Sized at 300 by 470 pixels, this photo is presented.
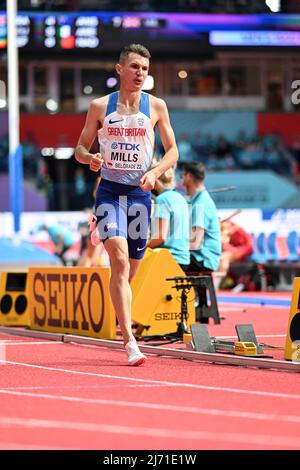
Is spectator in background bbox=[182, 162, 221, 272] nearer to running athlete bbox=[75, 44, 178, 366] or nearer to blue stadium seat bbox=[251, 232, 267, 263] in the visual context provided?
running athlete bbox=[75, 44, 178, 366]

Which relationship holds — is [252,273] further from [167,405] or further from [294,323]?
[167,405]

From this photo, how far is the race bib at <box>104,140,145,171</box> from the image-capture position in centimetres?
895

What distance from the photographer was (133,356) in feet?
28.0

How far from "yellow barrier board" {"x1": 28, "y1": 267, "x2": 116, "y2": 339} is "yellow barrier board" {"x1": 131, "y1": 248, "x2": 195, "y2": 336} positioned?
0.37m

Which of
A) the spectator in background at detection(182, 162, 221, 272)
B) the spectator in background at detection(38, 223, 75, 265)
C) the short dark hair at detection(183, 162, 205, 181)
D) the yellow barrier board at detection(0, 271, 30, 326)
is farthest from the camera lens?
the spectator in background at detection(38, 223, 75, 265)

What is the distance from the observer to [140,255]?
9250 mm

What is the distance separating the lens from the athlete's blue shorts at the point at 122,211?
882 centimetres

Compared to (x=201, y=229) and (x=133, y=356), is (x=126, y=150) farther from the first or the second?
(x=201, y=229)

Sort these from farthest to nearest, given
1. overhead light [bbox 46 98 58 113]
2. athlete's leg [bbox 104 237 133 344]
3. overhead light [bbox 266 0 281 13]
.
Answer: overhead light [bbox 46 98 58 113] < overhead light [bbox 266 0 281 13] < athlete's leg [bbox 104 237 133 344]

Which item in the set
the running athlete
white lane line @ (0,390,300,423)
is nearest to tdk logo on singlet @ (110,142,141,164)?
the running athlete

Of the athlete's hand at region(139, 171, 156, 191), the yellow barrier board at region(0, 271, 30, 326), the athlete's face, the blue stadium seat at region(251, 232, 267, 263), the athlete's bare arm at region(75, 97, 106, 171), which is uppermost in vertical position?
the athlete's face

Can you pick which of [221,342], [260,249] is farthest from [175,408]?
[260,249]

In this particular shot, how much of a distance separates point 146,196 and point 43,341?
8.35 feet

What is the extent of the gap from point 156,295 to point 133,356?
258 cm
